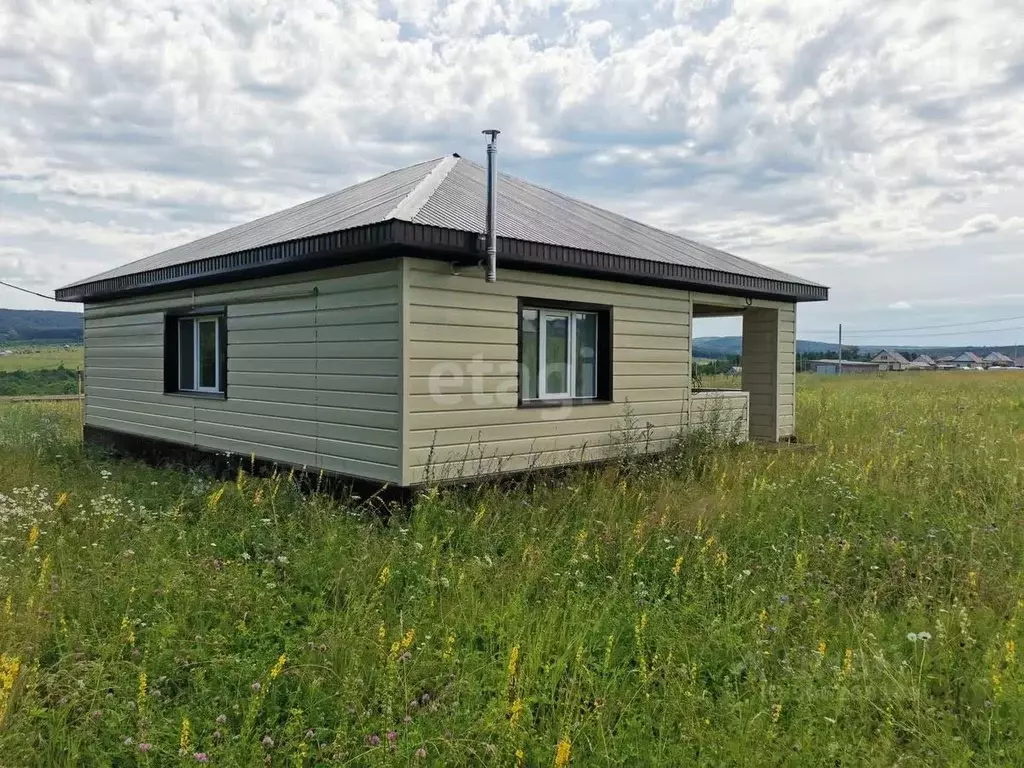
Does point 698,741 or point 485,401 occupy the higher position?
point 485,401

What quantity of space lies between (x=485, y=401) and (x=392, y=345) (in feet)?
3.62

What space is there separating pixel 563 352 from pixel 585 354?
0.36m

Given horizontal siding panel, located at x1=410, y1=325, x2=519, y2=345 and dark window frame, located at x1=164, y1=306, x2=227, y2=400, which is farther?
dark window frame, located at x1=164, y1=306, x2=227, y2=400

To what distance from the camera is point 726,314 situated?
11469mm

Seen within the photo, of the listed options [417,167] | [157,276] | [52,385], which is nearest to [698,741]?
[417,167]

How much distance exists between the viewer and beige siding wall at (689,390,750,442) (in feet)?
30.1

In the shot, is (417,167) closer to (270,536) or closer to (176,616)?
(270,536)

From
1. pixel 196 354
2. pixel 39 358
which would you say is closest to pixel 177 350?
pixel 196 354

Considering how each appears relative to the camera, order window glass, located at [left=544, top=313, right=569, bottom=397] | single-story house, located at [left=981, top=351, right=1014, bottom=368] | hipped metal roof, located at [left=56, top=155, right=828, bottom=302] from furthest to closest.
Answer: single-story house, located at [left=981, top=351, right=1014, bottom=368] → window glass, located at [left=544, top=313, right=569, bottom=397] → hipped metal roof, located at [left=56, top=155, right=828, bottom=302]

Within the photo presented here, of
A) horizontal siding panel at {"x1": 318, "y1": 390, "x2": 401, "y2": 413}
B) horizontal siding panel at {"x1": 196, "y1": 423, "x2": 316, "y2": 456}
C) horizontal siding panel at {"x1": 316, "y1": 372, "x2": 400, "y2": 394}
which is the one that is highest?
horizontal siding panel at {"x1": 316, "y1": 372, "x2": 400, "y2": 394}

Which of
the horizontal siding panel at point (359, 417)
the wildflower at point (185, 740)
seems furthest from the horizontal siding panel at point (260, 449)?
the wildflower at point (185, 740)

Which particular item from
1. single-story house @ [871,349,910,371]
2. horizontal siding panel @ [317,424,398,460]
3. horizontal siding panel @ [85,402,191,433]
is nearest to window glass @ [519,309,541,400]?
horizontal siding panel @ [317,424,398,460]

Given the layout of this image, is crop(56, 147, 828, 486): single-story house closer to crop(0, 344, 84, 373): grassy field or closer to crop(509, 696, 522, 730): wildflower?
crop(509, 696, 522, 730): wildflower

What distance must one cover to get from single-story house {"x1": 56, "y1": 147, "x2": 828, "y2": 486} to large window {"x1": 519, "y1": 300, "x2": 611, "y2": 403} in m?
0.02
